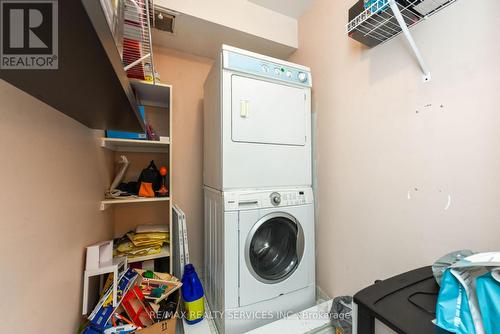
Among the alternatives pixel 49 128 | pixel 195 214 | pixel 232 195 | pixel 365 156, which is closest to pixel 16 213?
pixel 49 128

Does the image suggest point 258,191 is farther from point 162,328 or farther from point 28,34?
point 28,34

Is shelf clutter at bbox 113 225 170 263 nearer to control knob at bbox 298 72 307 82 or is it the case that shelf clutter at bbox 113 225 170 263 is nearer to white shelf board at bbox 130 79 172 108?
white shelf board at bbox 130 79 172 108

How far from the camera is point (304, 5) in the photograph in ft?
6.11

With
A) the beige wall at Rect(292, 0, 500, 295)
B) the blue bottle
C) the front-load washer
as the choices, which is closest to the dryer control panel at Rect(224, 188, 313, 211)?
the front-load washer

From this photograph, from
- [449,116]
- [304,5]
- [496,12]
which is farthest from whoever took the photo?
[304,5]

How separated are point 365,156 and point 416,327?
3.25ft

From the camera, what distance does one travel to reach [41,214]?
79cm

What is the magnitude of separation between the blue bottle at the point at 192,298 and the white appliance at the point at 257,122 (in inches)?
28.0

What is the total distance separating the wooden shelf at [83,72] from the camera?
0.32 meters

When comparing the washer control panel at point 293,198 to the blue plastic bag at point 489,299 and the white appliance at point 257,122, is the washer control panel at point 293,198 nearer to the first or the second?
the white appliance at point 257,122

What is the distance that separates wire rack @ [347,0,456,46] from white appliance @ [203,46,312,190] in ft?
1.75

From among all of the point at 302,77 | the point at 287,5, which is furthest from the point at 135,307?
the point at 287,5

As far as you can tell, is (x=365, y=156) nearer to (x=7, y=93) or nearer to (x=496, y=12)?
(x=496, y=12)

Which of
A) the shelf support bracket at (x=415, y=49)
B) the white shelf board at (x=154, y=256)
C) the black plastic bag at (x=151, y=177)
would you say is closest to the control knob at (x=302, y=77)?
the shelf support bracket at (x=415, y=49)
